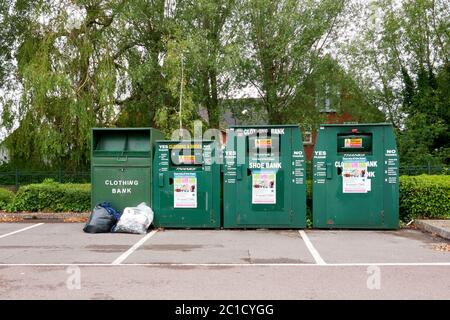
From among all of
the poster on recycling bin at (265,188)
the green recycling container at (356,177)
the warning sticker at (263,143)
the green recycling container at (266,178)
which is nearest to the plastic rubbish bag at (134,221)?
the green recycling container at (266,178)

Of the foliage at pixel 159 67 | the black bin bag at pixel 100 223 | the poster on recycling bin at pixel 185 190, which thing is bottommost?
the black bin bag at pixel 100 223

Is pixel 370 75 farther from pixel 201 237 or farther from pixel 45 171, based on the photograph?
pixel 201 237

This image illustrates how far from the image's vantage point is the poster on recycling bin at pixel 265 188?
9523 millimetres

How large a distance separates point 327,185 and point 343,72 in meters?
10.8

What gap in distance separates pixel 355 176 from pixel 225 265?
4.19 m

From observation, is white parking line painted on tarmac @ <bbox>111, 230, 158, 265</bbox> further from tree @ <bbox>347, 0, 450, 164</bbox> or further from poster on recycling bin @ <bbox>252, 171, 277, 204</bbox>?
tree @ <bbox>347, 0, 450, 164</bbox>

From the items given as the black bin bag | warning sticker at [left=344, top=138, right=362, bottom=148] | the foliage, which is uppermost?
the foliage

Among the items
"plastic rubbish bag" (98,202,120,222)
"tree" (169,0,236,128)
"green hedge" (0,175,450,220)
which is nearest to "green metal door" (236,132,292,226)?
"green hedge" (0,175,450,220)

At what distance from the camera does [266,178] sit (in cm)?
955

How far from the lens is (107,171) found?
1000 centimetres

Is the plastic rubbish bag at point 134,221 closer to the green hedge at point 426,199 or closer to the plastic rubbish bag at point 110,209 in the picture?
the plastic rubbish bag at point 110,209

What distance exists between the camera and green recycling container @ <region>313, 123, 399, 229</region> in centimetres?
945

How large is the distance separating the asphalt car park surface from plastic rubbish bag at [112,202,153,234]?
22 cm

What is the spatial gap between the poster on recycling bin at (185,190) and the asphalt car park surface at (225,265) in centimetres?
58
